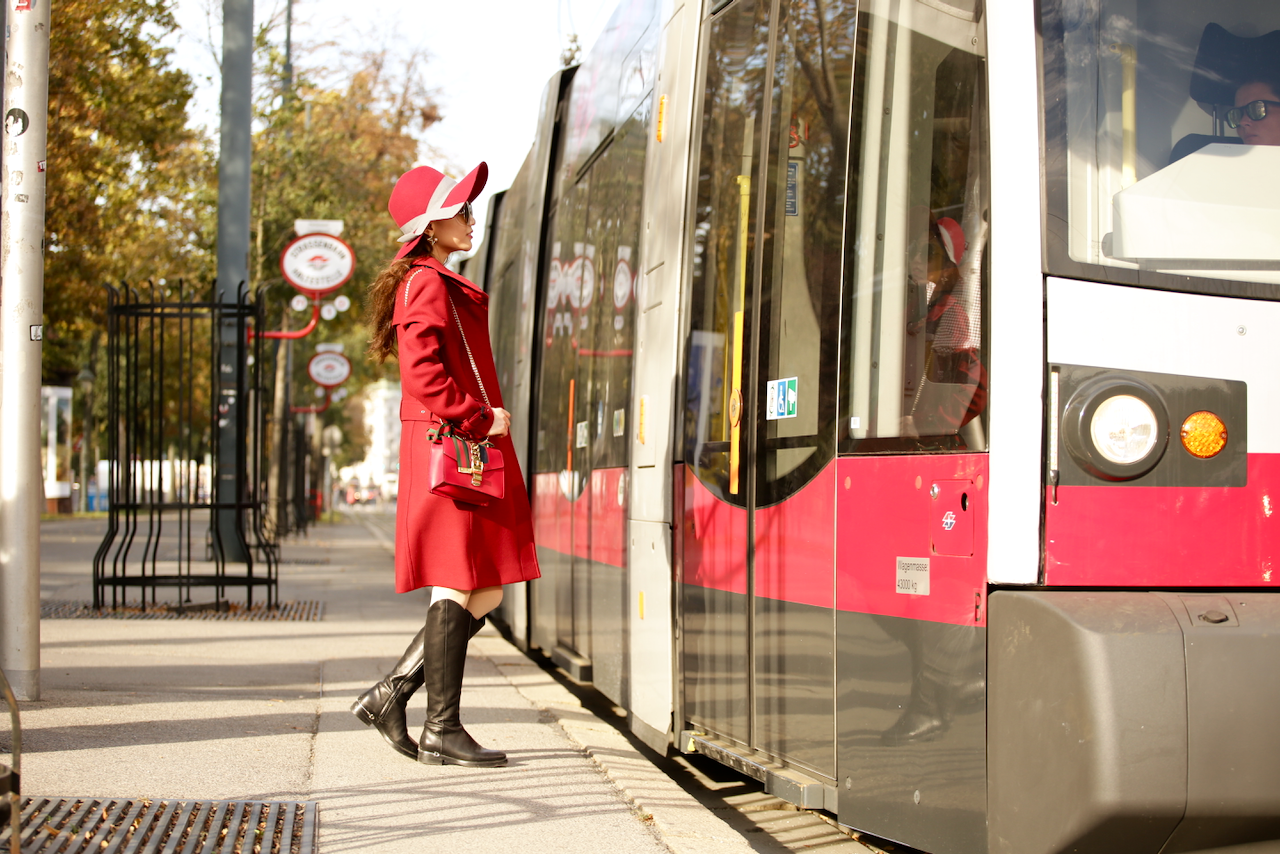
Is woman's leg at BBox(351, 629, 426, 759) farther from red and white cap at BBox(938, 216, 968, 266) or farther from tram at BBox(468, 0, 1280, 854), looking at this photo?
red and white cap at BBox(938, 216, 968, 266)

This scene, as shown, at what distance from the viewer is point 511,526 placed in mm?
4777

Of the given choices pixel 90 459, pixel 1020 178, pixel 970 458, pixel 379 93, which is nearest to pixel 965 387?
pixel 970 458

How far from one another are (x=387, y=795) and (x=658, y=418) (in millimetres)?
1677

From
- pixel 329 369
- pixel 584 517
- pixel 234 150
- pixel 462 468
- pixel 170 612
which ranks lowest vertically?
pixel 170 612

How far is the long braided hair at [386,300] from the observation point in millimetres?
4770

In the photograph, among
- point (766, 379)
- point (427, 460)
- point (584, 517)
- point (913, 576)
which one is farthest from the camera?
point (584, 517)

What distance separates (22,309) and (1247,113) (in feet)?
16.4

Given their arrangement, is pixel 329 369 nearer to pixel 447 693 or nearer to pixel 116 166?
pixel 116 166

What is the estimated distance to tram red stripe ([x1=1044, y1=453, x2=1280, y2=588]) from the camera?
10.1 ft

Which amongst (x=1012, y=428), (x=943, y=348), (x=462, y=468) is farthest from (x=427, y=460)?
(x=1012, y=428)

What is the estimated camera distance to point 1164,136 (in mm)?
3260

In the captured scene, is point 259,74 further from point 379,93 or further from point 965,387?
point 965,387

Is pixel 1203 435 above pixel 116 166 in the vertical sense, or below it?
below

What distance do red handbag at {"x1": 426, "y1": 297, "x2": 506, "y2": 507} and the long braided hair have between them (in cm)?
42
